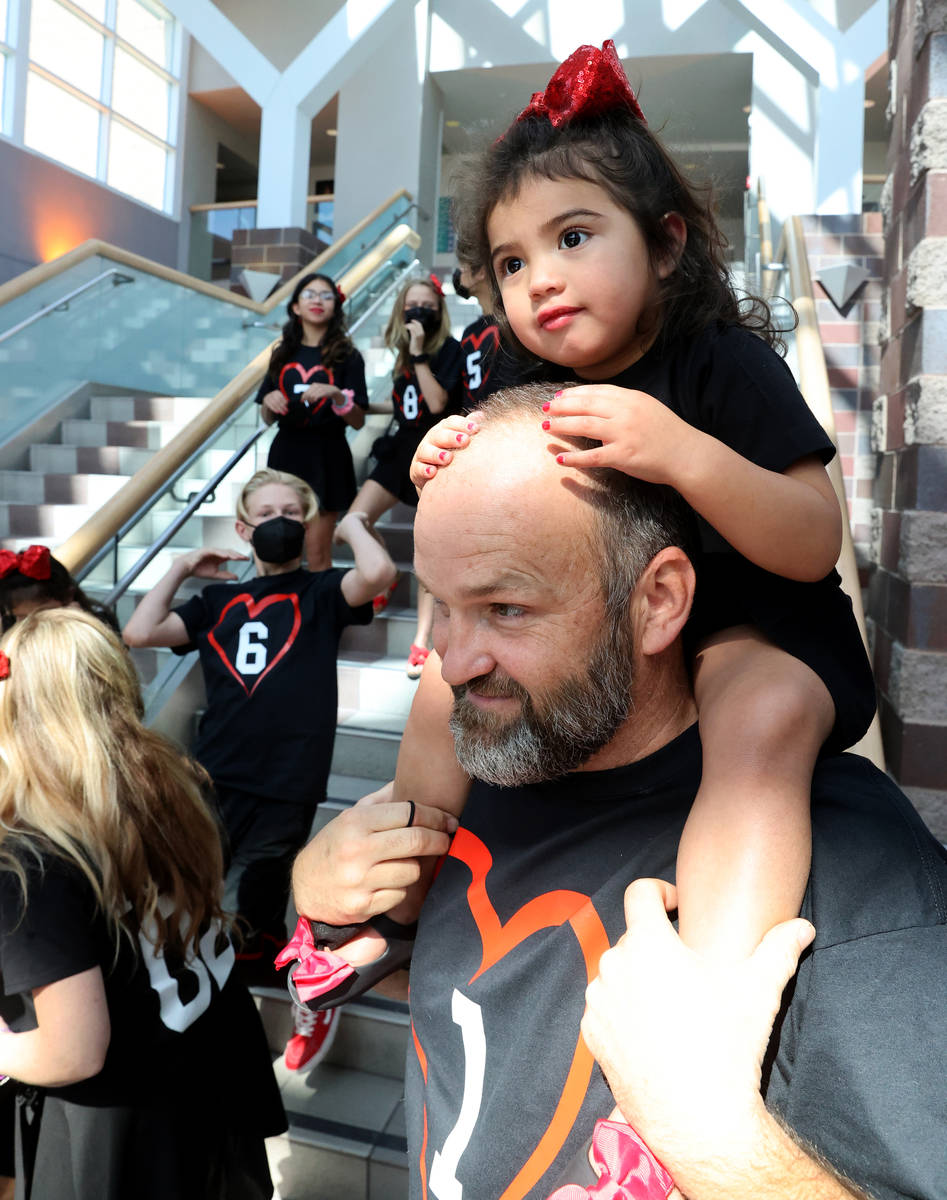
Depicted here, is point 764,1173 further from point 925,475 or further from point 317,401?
point 317,401

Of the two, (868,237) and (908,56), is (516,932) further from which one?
(868,237)

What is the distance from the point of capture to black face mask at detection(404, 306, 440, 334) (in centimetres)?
415

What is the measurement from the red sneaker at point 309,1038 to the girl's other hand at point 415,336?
2.68m

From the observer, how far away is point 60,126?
12.6 m

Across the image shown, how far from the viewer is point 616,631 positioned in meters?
0.94

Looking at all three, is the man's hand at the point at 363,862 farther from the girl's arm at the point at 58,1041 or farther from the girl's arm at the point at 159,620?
the girl's arm at the point at 159,620

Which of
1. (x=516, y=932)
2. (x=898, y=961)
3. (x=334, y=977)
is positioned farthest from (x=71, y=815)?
(x=898, y=961)

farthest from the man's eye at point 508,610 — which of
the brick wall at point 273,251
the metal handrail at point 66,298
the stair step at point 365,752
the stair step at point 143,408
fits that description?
the brick wall at point 273,251

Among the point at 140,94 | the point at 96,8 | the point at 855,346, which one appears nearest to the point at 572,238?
the point at 855,346

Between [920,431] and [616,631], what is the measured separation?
219 centimetres

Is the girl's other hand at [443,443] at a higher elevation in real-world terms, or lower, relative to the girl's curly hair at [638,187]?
lower

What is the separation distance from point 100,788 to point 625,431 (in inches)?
50.8

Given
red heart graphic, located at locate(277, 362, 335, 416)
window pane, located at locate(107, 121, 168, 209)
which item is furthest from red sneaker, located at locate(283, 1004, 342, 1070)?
window pane, located at locate(107, 121, 168, 209)

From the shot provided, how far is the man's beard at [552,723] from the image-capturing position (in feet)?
3.01
